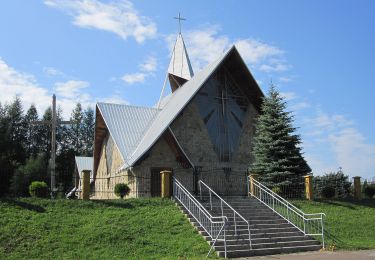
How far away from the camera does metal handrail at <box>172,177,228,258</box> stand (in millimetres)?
12648

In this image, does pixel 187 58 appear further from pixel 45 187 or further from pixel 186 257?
pixel 186 257

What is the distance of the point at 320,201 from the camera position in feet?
63.7

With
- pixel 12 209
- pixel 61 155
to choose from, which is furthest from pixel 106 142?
pixel 61 155

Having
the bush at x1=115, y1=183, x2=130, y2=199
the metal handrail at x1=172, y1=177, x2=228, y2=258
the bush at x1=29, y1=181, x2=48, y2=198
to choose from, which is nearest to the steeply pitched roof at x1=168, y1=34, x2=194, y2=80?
the bush at x1=115, y1=183, x2=130, y2=199

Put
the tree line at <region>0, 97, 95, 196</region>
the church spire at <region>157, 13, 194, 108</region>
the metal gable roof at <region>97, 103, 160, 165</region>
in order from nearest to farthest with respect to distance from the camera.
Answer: the metal gable roof at <region>97, 103, 160, 165</region>
the church spire at <region>157, 13, 194, 108</region>
the tree line at <region>0, 97, 95, 196</region>

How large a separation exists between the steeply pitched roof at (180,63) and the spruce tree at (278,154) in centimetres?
1079

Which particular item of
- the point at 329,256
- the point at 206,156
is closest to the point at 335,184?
the point at 206,156

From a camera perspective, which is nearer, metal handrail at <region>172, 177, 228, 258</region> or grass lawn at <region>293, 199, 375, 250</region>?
metal handrail at <region>172, 177, 228, 258</region>

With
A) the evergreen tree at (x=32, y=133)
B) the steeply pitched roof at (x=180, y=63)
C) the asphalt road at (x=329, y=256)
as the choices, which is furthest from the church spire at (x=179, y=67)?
the evergreen tree at (x=32, y=133)

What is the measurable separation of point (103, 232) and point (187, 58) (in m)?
22.3

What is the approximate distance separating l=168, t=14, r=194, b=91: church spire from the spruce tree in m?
9.97

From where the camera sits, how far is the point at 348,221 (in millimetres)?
17031

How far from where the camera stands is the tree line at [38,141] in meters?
41.0

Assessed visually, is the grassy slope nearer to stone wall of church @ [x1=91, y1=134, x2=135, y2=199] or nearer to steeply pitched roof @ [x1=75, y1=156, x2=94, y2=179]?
stone wall of church @ [x1=91, y1=134, x2=135, y2=199]
